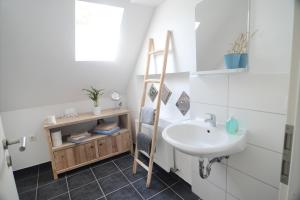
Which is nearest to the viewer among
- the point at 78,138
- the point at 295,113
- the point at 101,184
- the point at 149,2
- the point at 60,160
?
the point at 295,113

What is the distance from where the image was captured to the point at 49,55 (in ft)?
5.95

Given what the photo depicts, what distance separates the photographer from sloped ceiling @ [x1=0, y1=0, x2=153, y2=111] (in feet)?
4.89

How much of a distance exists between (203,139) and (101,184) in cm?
132

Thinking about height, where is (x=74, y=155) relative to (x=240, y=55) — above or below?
below

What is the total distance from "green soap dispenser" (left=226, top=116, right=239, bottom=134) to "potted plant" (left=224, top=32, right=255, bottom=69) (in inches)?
14.6

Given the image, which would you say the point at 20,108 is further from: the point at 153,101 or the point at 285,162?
the point at 285,162

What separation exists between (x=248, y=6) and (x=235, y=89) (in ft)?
1.75

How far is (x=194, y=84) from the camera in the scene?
1471 millimetres

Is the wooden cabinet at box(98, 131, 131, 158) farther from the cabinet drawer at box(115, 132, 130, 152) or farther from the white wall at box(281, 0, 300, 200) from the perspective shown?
the white wall at box(281, 0, 300, 200)

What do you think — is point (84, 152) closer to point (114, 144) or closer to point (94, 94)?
point (114, 144)

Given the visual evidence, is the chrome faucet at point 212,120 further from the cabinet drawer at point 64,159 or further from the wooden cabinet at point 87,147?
the cabinet drawer at point 64,159

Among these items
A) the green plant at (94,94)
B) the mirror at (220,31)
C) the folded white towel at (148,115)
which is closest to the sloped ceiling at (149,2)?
the mirror at (220,31)

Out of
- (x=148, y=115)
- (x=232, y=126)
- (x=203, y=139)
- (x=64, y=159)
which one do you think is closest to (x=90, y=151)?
(x=64, y=159)

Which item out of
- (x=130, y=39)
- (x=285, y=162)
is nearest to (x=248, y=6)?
(x=285, y=162)
